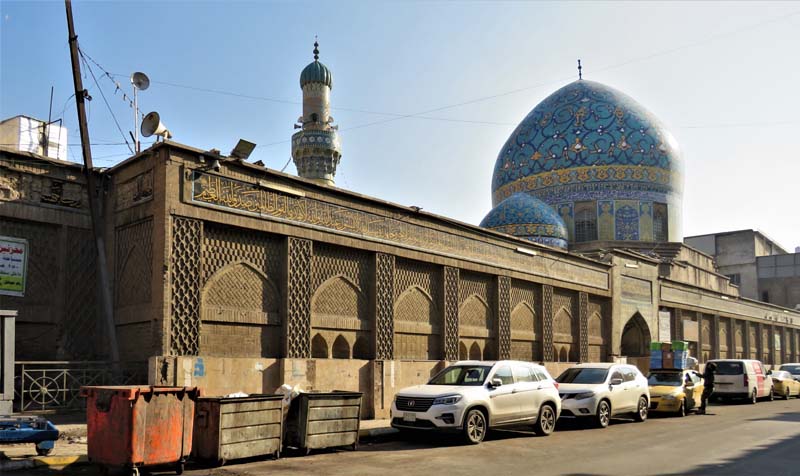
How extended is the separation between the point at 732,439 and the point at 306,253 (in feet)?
30.5

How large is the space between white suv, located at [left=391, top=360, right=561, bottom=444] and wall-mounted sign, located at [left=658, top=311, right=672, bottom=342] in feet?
65.0

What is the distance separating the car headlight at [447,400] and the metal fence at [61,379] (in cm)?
539

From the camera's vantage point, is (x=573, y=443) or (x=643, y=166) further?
(x=643, y=166)

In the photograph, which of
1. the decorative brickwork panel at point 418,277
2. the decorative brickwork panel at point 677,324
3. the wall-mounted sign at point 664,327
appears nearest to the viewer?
the decorative brickwork panel at point 418,277

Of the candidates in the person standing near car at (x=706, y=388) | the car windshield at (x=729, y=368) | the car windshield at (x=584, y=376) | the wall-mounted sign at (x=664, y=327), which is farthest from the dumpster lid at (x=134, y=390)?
the wall-mounted sign at (x=664, y=327)

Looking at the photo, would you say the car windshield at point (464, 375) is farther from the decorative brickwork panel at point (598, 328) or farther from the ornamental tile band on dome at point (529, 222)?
the ornamental tile band on dome at point (529, 222)

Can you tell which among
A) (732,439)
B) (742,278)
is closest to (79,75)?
(732,439)

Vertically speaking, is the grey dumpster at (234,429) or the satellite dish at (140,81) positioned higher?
the satellite dish at (140,81)

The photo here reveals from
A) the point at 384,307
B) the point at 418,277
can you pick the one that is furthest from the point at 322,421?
the point at 418,277

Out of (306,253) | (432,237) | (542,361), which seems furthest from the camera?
(542,361)

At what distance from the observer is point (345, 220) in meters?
17.9

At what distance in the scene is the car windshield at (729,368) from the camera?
26.0 m

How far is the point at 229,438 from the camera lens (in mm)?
10797

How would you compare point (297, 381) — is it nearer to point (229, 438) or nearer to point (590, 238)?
point (229, 438)
